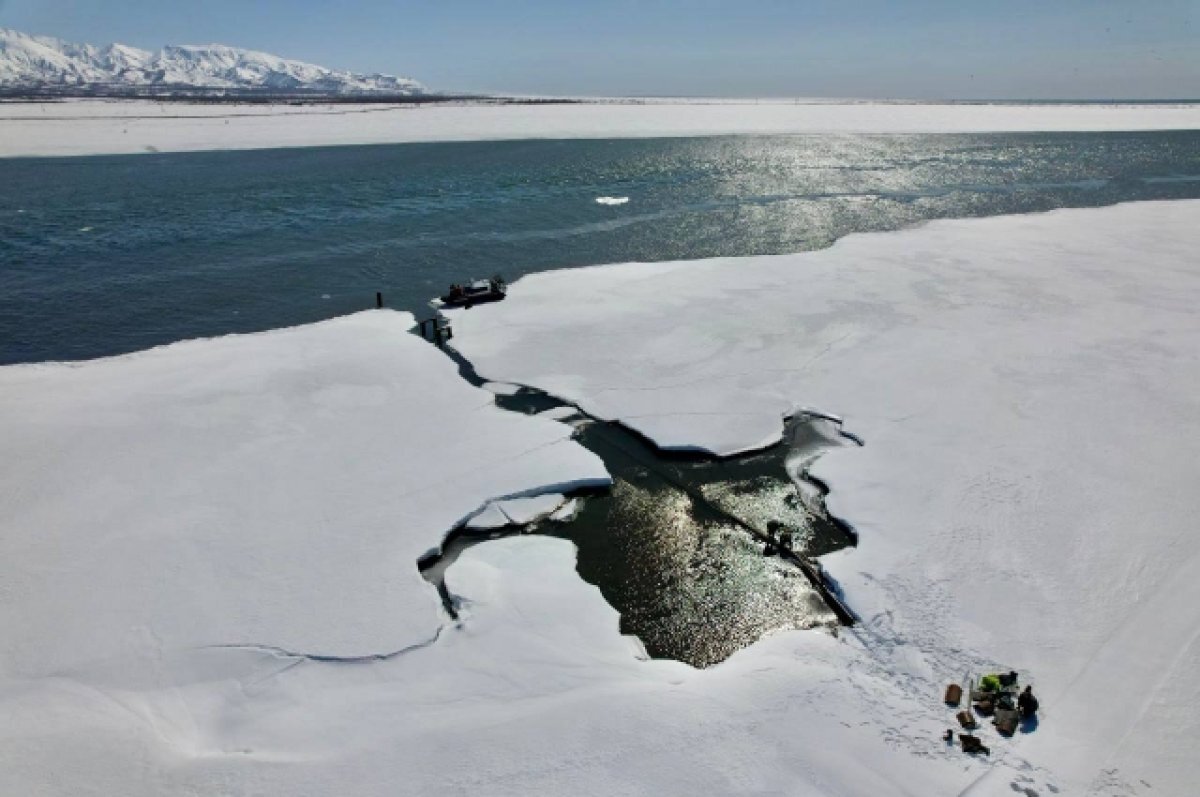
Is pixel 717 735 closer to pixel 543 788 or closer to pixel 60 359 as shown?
pixel 543 788

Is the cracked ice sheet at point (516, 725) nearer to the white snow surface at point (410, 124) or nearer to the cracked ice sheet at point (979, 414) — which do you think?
the cracked ice sheet at point (979, 414)

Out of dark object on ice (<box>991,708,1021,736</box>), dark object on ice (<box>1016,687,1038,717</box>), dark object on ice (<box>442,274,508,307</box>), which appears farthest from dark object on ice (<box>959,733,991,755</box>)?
dark object on ice (<box>442,274,508,307</box>)

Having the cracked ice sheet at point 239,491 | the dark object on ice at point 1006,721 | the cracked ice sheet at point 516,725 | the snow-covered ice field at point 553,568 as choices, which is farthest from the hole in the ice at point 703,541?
the dark object on ice at point 1006,721

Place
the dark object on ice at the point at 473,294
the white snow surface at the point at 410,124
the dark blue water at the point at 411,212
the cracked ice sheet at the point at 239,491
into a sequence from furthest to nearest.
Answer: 1. the white snow surface at the point at 410,124
2. the dark blue water at the point at 411,212
3. the dark object on ice at the point at 473,294
4. the cracked ice sheet at the point at 239,491

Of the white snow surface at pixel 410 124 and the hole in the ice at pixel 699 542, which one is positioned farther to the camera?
the white snow surface at pixel 410 124

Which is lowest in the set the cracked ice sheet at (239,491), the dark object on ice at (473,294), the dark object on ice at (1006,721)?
the dark object on ice at (1006,721)

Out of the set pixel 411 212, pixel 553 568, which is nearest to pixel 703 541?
pixel 553 568

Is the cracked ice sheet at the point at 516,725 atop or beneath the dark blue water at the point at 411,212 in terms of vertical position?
beneath

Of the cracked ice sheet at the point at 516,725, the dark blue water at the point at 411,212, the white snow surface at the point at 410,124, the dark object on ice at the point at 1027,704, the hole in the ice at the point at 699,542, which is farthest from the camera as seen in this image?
the white snow surface at the point at 410,124
